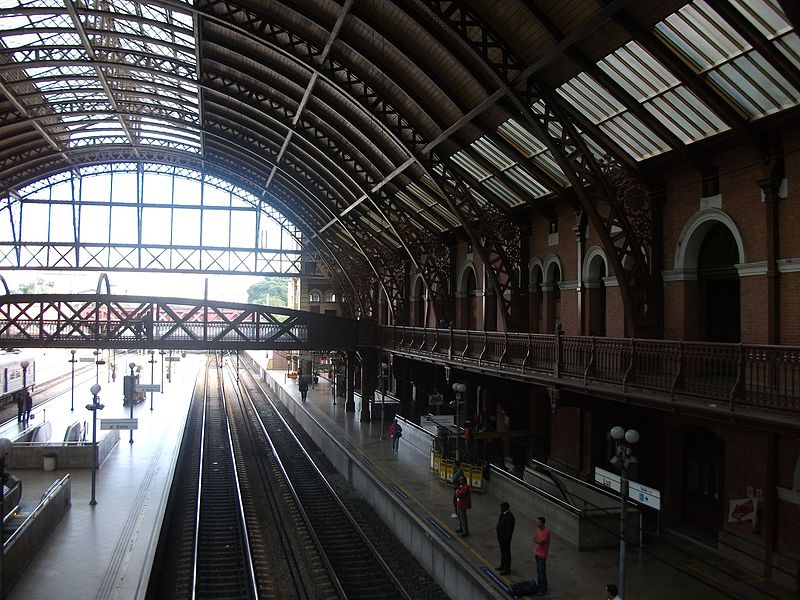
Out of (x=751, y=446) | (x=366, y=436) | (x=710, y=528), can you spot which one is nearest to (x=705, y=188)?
(x=751, y=446)

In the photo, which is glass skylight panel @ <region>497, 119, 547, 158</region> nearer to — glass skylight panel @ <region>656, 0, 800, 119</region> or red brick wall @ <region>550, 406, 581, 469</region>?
glass skylight panel @ <region>656, 0, 800, 119</region>

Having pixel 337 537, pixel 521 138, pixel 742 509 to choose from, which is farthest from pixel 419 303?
pixel 742 509

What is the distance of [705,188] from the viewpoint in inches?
551

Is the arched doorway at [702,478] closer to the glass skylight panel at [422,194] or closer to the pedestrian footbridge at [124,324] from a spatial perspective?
the glass skylight panel at [422,194]

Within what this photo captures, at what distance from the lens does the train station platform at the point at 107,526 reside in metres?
12.0

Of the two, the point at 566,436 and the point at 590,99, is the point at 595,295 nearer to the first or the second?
the point at 566,436

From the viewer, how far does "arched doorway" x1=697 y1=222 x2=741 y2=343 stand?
14.2 meters

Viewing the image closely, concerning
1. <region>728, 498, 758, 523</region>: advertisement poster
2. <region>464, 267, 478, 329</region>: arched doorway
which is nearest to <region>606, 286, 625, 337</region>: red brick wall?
<region>728, 498, 758, 523</region>: advertisement poster

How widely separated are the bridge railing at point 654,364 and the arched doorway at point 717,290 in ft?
3.39

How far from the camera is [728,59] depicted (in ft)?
37.6

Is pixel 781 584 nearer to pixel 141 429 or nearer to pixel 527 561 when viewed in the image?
pixel 527 561

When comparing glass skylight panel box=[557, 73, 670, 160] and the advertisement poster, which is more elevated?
glass skylight panel box=[557, 73, 670, 160]

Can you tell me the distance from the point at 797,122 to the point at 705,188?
259 cm

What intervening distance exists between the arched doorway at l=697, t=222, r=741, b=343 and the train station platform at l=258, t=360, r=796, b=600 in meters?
4.97
